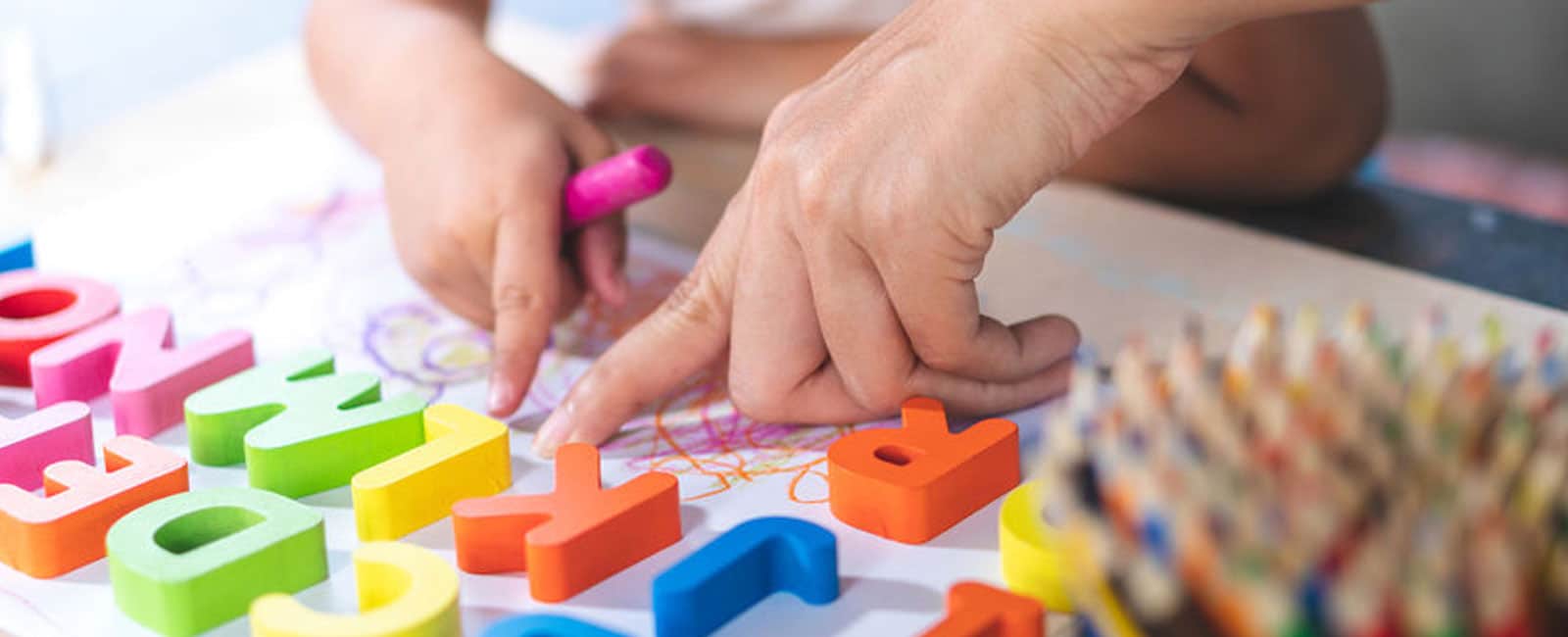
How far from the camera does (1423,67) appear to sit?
1808 millimetres

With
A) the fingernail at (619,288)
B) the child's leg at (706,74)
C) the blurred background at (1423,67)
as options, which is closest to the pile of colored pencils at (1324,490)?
the fingernail at (619,288)

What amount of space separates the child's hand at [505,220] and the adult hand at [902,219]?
75 mm

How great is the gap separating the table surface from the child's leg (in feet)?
0.08

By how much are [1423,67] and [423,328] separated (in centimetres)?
137

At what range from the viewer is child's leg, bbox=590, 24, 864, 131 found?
1145mm

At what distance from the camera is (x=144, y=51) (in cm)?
183

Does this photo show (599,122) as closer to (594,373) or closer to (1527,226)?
(594,373)

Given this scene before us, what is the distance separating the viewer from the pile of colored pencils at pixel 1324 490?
13.8 inches

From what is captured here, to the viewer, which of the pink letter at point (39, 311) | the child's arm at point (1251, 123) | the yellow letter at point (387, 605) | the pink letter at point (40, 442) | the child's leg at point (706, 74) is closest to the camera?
the yellow letter at point (387, 605)

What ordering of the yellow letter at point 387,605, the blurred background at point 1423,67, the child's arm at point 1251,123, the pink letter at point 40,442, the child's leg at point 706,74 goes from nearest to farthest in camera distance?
→ the yellow letter at point 387,605 < the pink letter at point 40,442 < the child's arm at point 1251,123 < the child's leg at point 706,74 < the blurred background at point 1423,67

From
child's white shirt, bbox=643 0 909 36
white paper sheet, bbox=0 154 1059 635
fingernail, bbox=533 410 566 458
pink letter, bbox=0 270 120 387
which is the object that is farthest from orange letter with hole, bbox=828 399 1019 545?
child's white shirt, bbox=643 0 909 36

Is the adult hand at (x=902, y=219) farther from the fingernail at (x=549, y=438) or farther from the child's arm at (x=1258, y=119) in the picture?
the child's arm at (x=1258, y=119)

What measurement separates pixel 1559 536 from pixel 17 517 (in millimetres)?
529

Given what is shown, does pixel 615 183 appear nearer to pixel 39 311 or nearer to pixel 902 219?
pixel 902 219
